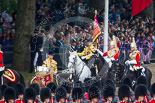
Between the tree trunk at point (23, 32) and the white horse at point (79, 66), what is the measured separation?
6021 mm

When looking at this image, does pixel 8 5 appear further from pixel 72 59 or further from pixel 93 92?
pixel 93 92

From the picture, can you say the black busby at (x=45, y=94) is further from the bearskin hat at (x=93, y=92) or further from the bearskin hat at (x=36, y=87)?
the bearskin hat at (x=93, y=92)

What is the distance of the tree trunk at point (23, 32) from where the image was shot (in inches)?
1025

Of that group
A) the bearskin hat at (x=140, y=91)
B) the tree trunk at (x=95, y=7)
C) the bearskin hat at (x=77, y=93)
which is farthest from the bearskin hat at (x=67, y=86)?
the tree trunk at (x=95, y=7)

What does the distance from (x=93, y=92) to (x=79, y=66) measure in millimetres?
2360

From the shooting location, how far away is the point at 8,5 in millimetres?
26766

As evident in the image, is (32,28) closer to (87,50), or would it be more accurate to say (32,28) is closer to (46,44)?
(46,44)

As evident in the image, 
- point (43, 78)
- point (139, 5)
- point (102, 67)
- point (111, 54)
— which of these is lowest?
point (43, 78)

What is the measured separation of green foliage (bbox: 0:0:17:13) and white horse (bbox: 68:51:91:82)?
6.99m

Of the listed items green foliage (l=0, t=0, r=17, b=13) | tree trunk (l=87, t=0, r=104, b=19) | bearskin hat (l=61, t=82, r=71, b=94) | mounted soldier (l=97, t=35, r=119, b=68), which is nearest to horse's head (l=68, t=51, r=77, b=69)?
bearskin hat (l=61, t=82, r=71, b=94)

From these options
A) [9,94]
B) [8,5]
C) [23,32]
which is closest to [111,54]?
[9,94]

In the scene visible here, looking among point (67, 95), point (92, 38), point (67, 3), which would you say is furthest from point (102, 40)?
point (67, 95)

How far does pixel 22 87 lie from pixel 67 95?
51.5 inches

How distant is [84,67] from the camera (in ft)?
67.5
